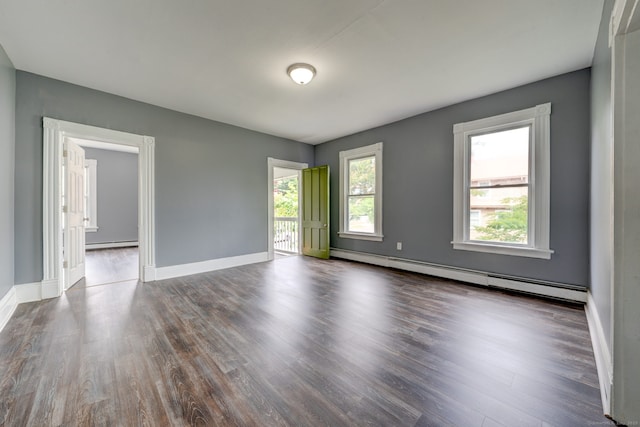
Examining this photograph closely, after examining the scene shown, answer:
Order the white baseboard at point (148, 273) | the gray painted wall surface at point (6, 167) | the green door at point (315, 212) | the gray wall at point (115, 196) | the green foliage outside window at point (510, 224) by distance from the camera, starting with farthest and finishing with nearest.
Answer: the gray wall at point (115, 196)
the green door at point (315, 212)
the white baseboard at point (148, 273)
the green foliage outside window at point (510, 224)
the gray painted wall surface at point (6, 167)

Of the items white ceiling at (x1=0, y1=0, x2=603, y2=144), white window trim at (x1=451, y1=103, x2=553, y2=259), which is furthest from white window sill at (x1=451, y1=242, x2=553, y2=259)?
white ceiling at (x1=0, y1=0, x2=603, y2=144)

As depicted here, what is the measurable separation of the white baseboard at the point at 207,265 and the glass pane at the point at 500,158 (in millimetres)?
4084

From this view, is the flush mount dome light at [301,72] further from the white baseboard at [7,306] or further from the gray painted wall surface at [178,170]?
the white baseboard at [7,306]

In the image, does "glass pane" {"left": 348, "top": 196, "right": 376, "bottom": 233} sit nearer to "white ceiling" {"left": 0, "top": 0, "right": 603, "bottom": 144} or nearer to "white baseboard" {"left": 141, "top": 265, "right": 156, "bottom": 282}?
"white ceiling" {"left": 0, "top": 0, "right": 603, "bottom": 144}

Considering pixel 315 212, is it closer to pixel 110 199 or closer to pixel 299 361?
pixel 299 361

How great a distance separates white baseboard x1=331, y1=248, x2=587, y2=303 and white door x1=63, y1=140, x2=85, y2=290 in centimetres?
462

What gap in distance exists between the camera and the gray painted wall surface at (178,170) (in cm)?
307

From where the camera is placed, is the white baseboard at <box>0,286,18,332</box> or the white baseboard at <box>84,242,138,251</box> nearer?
the white baseboard at <box>0,286,18,332</box>

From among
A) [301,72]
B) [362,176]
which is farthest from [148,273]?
[362,176]

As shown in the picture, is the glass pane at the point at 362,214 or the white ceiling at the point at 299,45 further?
the glass pane at the point at 362,214

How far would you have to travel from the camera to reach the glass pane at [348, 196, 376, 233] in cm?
523

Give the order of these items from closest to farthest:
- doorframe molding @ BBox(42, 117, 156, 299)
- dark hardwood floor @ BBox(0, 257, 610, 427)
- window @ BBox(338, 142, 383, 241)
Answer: dark hardwood floor @ BBox(0, 257, 610, 427) → doorframe molding @ BBox(42, 117, 156, 299) → window @ BBox(338, 142, 383, 241)

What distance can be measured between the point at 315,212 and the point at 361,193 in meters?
1.18

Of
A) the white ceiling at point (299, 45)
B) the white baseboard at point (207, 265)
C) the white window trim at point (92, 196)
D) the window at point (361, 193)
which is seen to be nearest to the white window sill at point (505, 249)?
the window at point (361, 193)
